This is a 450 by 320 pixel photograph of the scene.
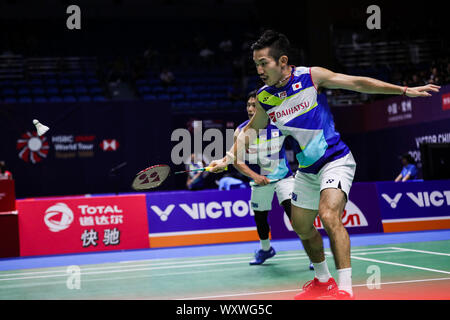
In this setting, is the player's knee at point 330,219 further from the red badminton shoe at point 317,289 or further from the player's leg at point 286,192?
the player's leg at point 286,192

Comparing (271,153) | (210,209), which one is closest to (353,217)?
(210,209)

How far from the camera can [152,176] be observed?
15.2 feet

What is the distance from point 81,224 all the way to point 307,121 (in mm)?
5188

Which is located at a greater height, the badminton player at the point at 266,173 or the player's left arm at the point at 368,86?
the player's left arm at the point at 368,86

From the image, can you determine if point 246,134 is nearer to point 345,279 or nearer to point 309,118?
point 309,118

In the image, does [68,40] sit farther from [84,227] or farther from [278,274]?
[278,274]

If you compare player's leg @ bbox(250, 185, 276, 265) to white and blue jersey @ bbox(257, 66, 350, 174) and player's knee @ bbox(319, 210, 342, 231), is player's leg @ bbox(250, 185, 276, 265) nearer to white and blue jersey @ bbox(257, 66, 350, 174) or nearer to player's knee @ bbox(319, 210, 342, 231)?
white and blue jersey @ bbox(257, 66, 350, 174)

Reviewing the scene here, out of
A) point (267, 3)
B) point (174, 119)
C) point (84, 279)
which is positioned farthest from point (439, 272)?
point (267, 3)

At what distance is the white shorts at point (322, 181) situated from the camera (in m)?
3.71

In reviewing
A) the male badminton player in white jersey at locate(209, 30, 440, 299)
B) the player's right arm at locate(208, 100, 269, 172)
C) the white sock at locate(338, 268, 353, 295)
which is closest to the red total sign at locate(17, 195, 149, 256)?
the player's right arm at locate(208, 100, 269, 172)

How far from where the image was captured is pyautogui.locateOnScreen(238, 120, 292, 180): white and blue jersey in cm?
611

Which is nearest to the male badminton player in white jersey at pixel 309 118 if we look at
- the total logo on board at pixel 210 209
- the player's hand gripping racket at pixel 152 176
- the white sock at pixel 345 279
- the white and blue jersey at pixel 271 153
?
the white sock at pixel 345 279

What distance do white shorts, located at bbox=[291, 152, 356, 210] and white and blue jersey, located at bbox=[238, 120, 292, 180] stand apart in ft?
6.53

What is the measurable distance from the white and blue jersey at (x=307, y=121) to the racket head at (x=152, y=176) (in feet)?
3.96
